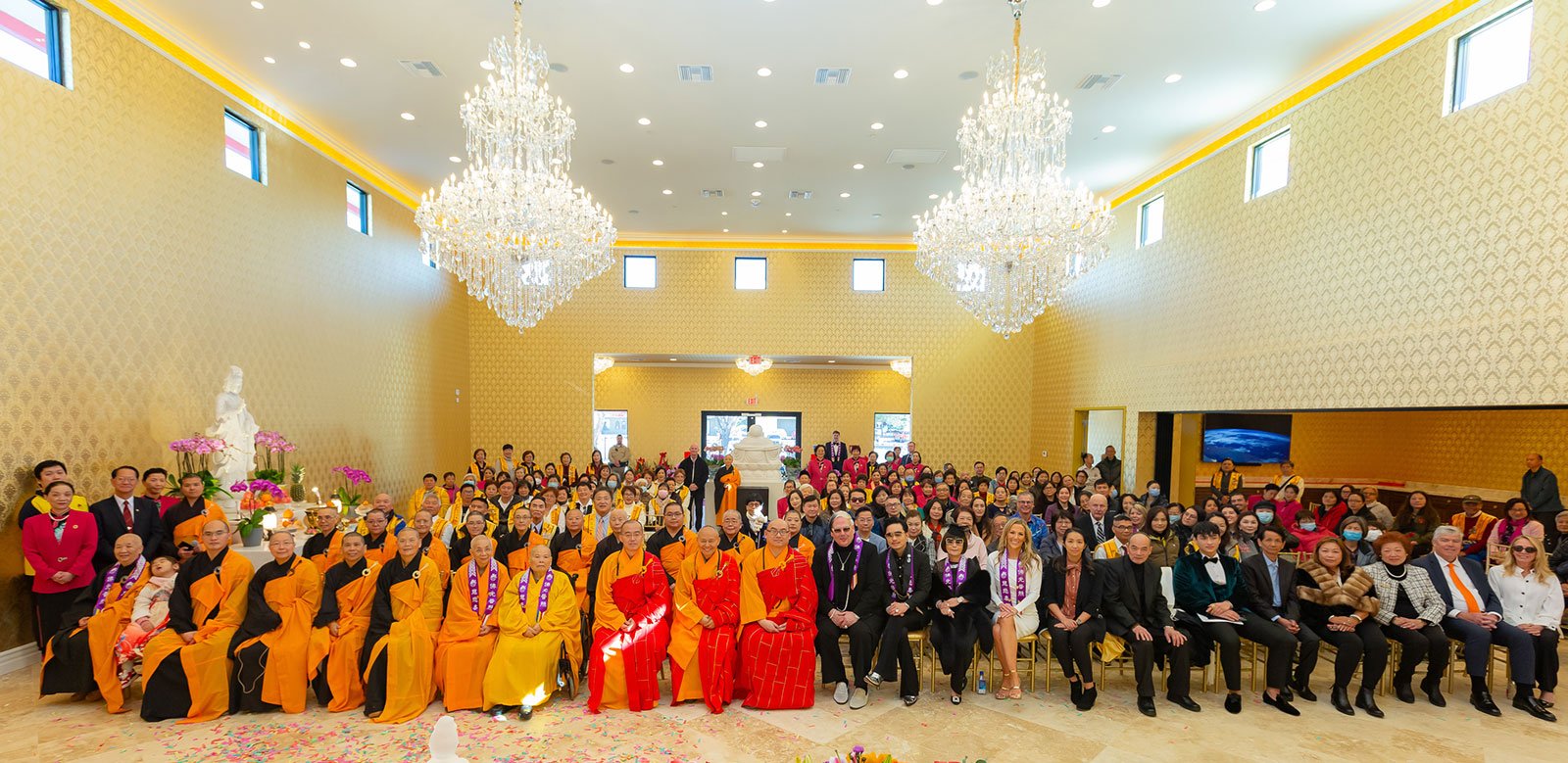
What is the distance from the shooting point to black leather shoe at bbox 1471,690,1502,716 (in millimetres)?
5186

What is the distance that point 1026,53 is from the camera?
311 inches

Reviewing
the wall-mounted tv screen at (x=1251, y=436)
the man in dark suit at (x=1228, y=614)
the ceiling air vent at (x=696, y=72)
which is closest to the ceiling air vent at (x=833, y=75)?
the ceiling air vent at (x=696, y=72)

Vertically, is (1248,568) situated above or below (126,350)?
below

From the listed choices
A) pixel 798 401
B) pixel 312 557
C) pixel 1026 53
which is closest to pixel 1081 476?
pixel 1026 53

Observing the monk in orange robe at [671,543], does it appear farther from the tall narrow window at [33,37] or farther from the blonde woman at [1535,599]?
the tall narrow window at [33,37]

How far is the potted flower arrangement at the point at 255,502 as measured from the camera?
22.9 ft

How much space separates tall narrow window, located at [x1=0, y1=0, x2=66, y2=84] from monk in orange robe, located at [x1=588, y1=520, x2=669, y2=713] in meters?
6.36

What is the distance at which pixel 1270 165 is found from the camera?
30.1ft

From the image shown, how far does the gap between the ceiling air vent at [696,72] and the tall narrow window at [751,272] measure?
299 inches

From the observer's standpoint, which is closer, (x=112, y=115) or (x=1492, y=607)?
(x=1492, y=607)

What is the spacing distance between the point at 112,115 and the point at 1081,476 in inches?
506

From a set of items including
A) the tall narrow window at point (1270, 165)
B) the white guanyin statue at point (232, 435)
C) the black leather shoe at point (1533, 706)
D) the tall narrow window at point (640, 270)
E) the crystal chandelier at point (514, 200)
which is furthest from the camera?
the tall narrow window at point (640, 270)

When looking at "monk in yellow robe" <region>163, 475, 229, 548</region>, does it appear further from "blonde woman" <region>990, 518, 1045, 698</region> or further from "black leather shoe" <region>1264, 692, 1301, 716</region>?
"black leather shoe" <region>1264, 692, 1301, 716</region>

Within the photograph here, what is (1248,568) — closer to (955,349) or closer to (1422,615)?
(1422,615)
